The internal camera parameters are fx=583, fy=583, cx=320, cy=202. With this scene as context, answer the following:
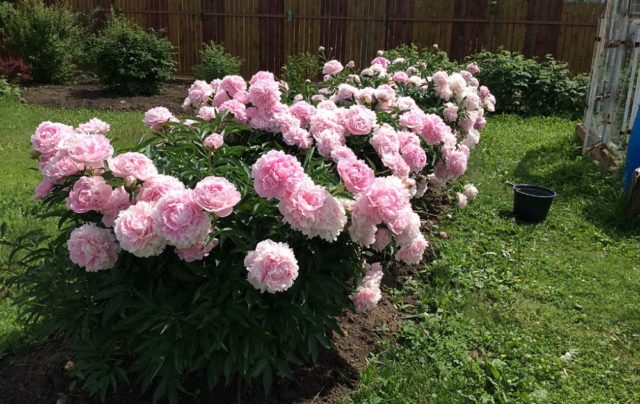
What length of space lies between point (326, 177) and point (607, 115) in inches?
204

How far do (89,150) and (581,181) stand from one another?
16.7ft

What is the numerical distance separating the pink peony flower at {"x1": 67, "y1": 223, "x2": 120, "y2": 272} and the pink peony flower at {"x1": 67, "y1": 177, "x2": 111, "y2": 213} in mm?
82

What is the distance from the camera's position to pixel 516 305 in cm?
354

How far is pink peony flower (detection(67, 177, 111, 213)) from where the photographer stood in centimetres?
199

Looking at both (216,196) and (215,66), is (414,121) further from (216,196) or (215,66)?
(215,66)

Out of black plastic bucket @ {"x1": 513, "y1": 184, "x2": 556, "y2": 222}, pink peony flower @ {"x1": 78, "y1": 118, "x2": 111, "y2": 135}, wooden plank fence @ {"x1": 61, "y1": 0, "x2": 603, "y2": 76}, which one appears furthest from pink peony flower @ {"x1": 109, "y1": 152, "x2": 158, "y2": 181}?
wooden plank fence @ {"x1": 61, "y1": 0, "x2": 603, "y2": 76}

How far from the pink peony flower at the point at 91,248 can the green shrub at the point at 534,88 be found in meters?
8.80

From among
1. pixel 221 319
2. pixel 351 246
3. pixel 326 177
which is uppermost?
pixel 326 177

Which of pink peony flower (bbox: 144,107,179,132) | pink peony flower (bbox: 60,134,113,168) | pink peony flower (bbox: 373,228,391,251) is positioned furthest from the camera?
pink peony flower (bbox: 144,107,179,132)

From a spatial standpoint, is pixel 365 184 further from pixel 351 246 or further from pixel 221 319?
pixel 221 319

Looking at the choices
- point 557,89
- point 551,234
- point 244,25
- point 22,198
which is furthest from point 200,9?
point 551,234

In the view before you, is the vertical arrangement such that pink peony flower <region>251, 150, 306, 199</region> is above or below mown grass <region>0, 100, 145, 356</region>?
above

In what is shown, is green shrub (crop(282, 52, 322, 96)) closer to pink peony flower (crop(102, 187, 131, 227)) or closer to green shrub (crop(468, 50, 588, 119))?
green shrub (crop(468, 50, 588, 119))

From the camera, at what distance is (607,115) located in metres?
6.39
